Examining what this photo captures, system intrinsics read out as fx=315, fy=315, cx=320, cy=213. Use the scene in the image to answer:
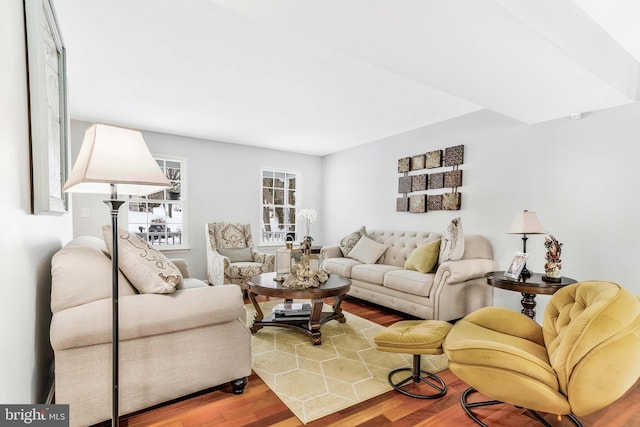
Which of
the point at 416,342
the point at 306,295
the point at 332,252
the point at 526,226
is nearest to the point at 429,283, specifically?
the point at 526,226

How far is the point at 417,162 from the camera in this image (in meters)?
4.47

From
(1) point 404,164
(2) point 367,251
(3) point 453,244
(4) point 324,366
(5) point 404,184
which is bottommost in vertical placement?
(4) point 324,366

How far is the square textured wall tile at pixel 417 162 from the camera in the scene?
440 centimetres

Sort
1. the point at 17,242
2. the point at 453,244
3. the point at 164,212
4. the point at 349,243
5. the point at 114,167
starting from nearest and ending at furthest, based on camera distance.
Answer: the point at 17,242 < the point at 114,167 < the point at 453,244 < the point at 349,243 < the point at 164,212

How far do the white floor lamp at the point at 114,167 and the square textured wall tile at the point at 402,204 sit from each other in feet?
12.3

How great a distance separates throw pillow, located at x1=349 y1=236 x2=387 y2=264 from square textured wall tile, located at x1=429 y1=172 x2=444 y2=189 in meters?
1.08

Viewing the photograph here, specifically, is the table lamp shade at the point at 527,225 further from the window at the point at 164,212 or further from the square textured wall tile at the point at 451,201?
the window at the point at 164,212

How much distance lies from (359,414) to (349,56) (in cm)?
252

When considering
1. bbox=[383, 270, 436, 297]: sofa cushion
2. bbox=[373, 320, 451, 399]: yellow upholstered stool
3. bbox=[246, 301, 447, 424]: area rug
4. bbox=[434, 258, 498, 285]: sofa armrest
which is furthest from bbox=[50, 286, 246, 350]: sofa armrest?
bbox=[434, 258, 498, 285]: sofa armrest

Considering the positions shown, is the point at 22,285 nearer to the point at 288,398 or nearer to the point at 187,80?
the point at 288,398

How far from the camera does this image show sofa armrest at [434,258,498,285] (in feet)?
10.4

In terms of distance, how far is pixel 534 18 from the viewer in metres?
1.71

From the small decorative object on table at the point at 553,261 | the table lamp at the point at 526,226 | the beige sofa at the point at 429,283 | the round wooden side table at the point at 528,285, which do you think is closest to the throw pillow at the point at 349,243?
the beige sofa at the point at 429,283

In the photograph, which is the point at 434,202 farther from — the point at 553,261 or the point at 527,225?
the point at 553,261
